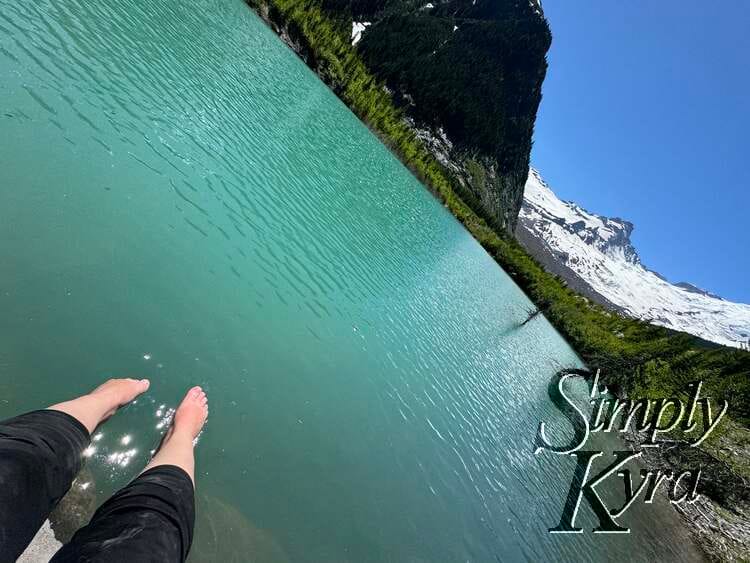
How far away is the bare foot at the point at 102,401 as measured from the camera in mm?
2883

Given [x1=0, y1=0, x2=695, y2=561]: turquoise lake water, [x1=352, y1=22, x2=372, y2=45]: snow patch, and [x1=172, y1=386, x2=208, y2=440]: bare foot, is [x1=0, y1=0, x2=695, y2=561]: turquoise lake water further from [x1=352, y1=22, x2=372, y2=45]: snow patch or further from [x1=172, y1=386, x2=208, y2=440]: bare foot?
[x1=352, y1=22, x2=372, y2=45]: snow patch

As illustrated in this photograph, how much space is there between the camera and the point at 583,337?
1538 inches

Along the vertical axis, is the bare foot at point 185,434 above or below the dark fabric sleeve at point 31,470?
below

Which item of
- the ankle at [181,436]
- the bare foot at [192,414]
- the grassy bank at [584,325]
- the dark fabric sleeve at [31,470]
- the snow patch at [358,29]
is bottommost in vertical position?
the bare foot at [192,414]

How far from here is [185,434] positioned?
3.54 meters

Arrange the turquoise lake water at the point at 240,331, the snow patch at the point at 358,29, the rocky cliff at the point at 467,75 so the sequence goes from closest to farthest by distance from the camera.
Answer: the turquoise lake water at the point at 240,331, the snow patch at the point at 358,29, the rocky cliff at the point at 467,75

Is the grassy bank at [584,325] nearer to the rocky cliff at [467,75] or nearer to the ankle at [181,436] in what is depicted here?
the rocky cliff at [467,75]

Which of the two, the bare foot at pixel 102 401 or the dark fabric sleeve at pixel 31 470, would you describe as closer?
the dark fabric sleeve at pixel 31 470

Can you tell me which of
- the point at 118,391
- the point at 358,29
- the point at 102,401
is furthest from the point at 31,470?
→ the point at 358,29

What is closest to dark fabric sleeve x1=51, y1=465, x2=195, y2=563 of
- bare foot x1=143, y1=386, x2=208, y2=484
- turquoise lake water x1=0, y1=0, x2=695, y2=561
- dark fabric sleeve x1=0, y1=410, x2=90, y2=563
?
dark fabric sleeve x1=0, y1=410, x2=90, y2=563

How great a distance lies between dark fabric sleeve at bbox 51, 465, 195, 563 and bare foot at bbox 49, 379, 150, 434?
0.73 meters

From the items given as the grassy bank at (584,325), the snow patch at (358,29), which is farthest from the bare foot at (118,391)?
the snow patch at (358,29)

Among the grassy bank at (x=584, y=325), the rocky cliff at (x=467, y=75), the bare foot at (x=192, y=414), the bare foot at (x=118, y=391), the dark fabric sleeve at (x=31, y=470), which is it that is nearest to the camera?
the dark fabric sleeve at (x=31, y=470)

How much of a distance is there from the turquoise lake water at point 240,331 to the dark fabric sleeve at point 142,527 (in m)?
1.16
